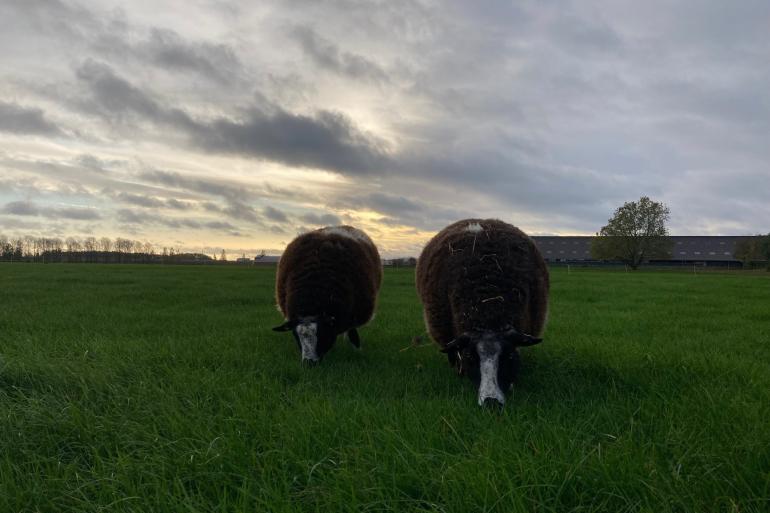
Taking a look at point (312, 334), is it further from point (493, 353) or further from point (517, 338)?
point (517, 338)

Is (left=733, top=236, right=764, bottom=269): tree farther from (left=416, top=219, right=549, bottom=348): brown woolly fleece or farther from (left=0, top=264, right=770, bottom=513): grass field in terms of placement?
(left=416, top=219, right=549, bottom=348): brown woolly fleece

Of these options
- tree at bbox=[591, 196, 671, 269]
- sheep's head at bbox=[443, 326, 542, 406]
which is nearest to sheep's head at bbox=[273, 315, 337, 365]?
sheep's head at bbox=[443, 326, 542, 406]

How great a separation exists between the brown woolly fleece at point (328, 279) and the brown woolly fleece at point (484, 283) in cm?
164

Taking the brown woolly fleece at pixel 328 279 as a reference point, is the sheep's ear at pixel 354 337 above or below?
below

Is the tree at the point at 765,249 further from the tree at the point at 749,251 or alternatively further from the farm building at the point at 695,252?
the farm building at the point at 695,252

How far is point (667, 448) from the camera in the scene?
3.11 metres

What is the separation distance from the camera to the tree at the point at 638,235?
70625 millimetres

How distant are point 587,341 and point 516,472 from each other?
17.4 ft

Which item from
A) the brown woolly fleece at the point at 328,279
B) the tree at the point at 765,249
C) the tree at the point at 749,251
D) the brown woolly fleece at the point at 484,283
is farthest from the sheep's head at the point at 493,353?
the tree at the point at 765,249

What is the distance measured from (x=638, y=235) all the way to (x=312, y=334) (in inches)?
3102

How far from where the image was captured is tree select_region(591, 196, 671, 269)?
232ft

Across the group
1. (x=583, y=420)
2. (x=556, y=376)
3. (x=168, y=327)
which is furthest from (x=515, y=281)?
(x=168, y=327)

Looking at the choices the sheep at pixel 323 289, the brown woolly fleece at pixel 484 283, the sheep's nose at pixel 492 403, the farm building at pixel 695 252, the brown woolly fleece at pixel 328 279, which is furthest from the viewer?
the farm building at pixel 695 252

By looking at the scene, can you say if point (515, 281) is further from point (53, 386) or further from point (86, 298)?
point (86, 298)
